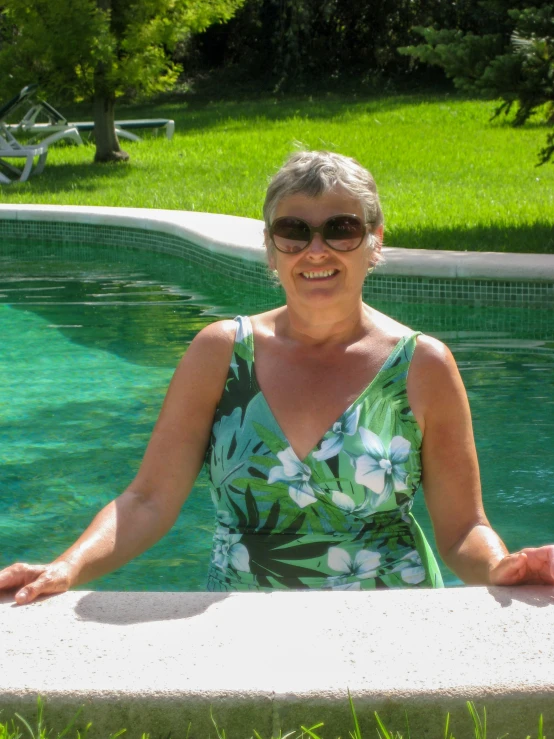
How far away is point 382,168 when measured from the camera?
1322cm

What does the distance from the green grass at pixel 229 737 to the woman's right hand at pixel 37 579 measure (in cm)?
35

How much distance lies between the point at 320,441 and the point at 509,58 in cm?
618

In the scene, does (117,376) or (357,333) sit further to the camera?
(117,376)

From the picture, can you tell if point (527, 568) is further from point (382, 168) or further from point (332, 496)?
point (382, 168)

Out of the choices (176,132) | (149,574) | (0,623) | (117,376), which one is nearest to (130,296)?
(117,376)

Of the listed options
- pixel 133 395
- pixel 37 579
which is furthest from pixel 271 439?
pixel 133 395

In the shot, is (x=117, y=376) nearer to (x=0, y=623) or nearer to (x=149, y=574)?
(x=149, y=574)

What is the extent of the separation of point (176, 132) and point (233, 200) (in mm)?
7437

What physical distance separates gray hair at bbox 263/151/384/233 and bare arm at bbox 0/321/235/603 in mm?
334

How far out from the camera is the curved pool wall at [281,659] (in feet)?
5.30

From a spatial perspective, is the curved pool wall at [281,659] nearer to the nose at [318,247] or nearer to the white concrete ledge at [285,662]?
the white concrete ledge at [285,662]

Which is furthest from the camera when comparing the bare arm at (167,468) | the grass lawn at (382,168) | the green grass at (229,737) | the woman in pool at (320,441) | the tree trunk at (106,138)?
the tree trunk at (106,138)

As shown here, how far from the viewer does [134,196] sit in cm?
1184

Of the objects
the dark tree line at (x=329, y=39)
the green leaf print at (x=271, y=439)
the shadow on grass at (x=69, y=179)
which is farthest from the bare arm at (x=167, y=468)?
the dark tree line at (x=329, y=39)
